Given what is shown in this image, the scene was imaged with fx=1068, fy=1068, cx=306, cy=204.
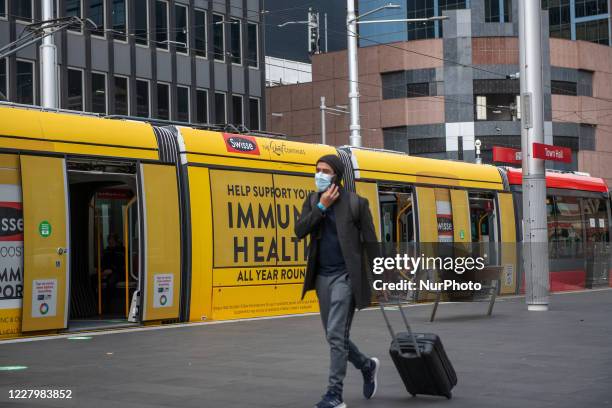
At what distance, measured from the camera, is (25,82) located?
133 ft

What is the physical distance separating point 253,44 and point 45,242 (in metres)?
40.1

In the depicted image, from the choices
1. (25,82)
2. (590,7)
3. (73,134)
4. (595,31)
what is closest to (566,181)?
(73,134)

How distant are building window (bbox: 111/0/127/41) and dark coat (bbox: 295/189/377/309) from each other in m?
38.4

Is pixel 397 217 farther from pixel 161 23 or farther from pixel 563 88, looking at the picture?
pixel 563 88

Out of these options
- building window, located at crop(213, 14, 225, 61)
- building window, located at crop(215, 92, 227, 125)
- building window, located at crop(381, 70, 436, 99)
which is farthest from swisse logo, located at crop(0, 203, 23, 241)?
building window, located at crop(381, 70, 436, 99)

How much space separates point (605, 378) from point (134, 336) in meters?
6.49

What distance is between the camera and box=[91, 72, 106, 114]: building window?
4372 centimetres

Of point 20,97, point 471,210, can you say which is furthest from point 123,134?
point 20,97

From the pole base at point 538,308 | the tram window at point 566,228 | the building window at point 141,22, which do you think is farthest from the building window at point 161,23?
the pole base at point 538,308

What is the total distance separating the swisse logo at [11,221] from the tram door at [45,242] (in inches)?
3.1

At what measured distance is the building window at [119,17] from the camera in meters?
45.1

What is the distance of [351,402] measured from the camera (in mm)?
8203

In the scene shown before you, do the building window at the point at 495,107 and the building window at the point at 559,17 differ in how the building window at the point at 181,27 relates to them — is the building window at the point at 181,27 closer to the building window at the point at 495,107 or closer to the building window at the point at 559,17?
the building window at the point at 495,107

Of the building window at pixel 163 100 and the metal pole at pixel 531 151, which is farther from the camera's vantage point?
the building window at pixel 163 100
